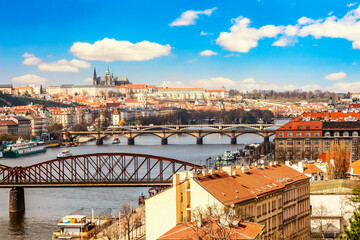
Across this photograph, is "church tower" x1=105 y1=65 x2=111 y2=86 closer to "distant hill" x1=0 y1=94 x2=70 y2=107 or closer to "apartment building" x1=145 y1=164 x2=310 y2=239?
"distant hill" x1=0 y1=94 x2=70 y2=107

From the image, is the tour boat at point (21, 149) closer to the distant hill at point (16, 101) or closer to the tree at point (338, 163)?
the tree at point (338, 163)

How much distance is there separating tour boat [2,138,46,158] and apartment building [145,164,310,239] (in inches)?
1358

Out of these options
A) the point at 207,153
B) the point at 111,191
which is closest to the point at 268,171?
the point at 111,191

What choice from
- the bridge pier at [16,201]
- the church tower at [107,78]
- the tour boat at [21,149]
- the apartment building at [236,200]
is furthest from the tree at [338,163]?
the church tower at [107,78]

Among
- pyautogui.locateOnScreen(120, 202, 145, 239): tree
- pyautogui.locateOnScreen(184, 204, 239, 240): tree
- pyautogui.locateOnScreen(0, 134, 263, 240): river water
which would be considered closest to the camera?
pyautogui.locateOnScreen(184, 204, 239, 240): tree

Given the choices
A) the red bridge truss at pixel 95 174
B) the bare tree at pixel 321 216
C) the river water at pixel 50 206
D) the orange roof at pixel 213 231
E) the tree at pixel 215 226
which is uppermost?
the tree at pixel 215 226

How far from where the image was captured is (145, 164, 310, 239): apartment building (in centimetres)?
1223

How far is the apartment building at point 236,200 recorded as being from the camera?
40.1ft

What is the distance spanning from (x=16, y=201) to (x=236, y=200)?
11497 millimetres

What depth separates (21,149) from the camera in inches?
1928

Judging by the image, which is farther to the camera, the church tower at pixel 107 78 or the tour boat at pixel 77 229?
the church tower at pixel 107 78

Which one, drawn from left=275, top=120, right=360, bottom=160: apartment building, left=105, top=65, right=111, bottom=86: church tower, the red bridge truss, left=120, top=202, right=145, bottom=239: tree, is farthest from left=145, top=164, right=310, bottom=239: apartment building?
left=105, top=65, right=111, bottom=86: church tower

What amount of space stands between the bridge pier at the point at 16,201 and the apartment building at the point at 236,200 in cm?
940

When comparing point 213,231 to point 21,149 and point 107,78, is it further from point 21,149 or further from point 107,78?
point 107,78
